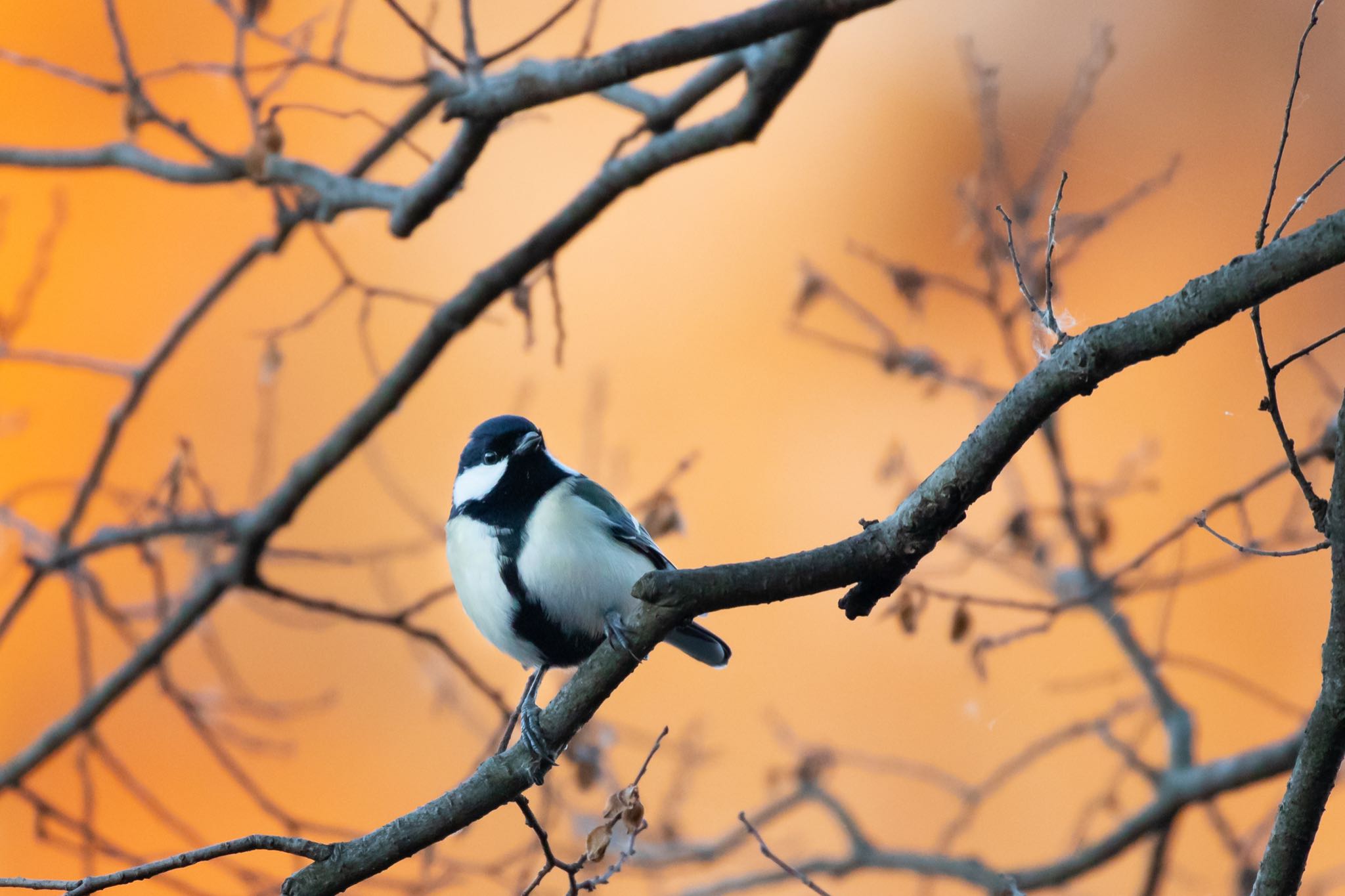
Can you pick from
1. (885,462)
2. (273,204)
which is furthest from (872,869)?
(273,204)

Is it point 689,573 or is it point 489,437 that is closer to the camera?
point 689,573

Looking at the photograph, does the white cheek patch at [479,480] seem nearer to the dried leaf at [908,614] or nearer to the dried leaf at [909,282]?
the dried leaf at [908,614]

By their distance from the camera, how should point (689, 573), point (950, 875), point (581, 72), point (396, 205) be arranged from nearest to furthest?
point (689, 573)
point (581, 72)
point (396, 205)
point (950, 875)

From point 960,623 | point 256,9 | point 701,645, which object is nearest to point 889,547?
point 701,645

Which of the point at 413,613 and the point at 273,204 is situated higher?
the point at 273,204

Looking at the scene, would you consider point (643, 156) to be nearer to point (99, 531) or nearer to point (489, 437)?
point (489, 437)

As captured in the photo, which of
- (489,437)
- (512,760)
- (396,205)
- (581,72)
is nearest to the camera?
(512,760)

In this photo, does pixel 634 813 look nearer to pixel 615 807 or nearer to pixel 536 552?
pixel 615 807

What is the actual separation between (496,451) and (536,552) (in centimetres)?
28

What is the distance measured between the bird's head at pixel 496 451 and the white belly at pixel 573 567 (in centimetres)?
12

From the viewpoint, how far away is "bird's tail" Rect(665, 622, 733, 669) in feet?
8.94

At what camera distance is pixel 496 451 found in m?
2.61

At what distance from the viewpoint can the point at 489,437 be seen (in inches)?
103

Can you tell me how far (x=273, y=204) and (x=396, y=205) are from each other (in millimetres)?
637
